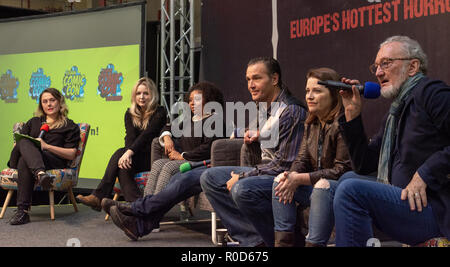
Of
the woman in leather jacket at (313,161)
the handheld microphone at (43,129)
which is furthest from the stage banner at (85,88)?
the woman in leather jacket at (313,161)

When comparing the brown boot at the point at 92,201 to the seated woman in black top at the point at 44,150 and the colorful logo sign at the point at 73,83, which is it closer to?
the seated woman in black top at the point at 44,150

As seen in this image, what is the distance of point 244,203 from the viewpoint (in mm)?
2895

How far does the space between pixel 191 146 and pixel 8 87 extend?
350 cm

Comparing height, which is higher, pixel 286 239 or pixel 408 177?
pixel 408 177

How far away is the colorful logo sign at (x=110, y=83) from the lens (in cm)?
607

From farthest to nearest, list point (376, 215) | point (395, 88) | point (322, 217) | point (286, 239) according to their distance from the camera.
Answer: point (286, 239), point (322, 217), point (395, 88), point (376, 215)

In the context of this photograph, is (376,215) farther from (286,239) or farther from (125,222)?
(125,222)

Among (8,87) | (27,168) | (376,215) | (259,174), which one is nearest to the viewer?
(376,215)

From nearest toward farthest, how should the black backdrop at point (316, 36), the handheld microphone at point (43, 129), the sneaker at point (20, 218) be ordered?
the black backdrop at point (316, 36), the sneaker at point (20, 218), the handheld microphone at point (43, 129)

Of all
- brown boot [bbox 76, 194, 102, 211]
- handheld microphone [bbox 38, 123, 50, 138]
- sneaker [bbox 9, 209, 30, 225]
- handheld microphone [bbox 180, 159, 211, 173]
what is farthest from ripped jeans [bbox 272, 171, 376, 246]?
handheld microphone [bbox 38, 123, 50, 138]

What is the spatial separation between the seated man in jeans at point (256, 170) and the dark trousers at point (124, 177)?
772 mm

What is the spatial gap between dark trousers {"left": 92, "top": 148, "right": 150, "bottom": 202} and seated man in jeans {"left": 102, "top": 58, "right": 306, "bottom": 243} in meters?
0.77

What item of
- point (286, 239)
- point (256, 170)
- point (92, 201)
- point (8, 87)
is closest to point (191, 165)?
point (256, 170)
